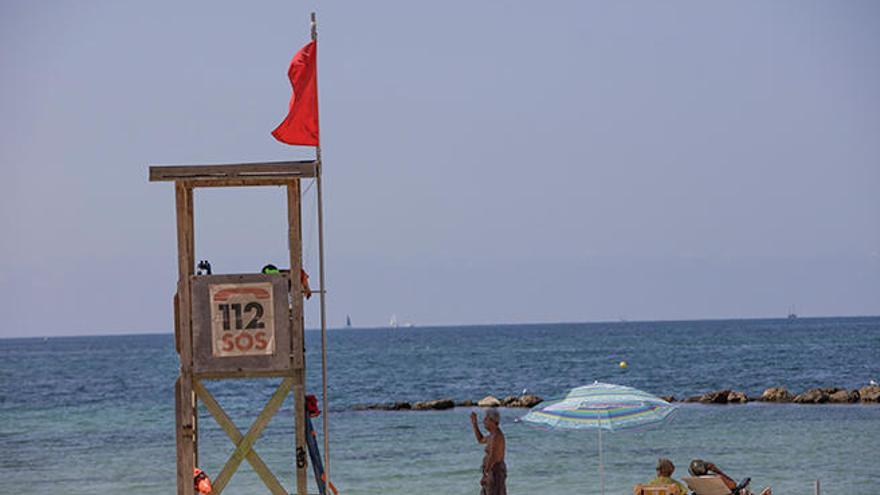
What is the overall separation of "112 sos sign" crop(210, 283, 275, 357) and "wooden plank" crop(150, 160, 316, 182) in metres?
1.10

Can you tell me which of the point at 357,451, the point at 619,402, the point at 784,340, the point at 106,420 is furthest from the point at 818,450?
the point at 784,340

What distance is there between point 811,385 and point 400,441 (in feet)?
78.8

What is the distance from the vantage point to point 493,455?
16.1 meters

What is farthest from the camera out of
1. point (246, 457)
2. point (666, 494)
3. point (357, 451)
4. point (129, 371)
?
point (129, 371)

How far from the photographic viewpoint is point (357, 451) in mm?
31156

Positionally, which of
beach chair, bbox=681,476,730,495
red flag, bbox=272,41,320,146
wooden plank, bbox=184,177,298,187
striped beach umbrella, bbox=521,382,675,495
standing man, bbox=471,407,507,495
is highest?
red flag, bbox=272,41,320,146

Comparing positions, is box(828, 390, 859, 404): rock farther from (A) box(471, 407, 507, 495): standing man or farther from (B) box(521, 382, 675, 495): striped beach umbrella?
(A) box(471, 407, 507, 495): standing man

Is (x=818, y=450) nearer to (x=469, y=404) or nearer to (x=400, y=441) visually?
(x=400, y=441)

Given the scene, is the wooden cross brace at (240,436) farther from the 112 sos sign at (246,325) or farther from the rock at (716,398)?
the rock at (716,398)

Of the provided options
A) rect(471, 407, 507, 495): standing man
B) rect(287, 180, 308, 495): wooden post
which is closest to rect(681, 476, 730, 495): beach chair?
rect(471, 407, 507, 495): standing man

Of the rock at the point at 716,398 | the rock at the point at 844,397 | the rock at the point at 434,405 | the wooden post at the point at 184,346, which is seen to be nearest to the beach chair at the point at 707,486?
the wooden post at the point at 184,346

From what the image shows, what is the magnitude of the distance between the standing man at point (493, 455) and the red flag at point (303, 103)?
4009 millimetres

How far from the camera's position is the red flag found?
1426 centimetres

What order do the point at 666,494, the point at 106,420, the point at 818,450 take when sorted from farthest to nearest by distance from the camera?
the point at 106,420
the point at 818,450
the point at 666,494
